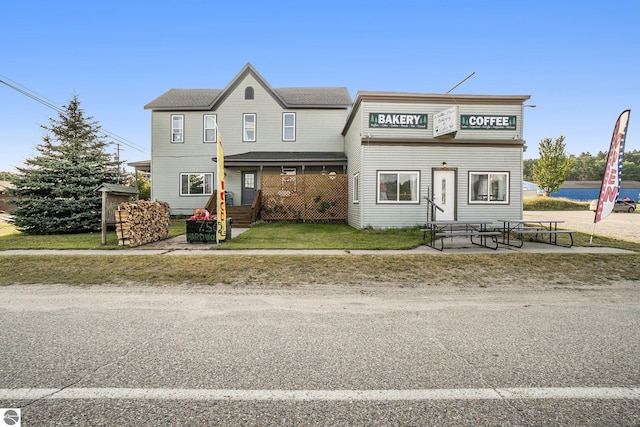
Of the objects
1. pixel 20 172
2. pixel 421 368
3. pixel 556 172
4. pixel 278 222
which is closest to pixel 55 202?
pixel 20 172

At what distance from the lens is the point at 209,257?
28.7 feet

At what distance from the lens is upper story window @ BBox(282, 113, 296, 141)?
77.8 ft

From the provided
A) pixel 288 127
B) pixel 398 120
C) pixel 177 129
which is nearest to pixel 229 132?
pixel 177 129

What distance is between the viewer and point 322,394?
2.67m

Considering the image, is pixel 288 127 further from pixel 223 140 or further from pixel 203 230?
pixel 203 230

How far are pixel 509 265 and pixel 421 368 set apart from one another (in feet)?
19.9

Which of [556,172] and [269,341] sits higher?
[556,172]

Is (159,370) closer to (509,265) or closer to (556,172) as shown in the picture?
(509,265)

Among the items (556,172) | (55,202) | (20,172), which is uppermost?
(556,172)

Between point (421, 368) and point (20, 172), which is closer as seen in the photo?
point (421, 368)

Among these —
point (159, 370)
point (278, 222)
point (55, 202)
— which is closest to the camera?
point (159, 370)

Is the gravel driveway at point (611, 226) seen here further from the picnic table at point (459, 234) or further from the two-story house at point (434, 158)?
A: the picnic table at point (459, 234)

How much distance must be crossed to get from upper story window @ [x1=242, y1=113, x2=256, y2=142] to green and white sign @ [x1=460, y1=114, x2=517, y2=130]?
13600mm

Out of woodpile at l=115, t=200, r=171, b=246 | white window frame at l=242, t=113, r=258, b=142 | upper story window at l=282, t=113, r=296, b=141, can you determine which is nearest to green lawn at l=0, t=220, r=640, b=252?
woodpile at l=115, t=200, r=171, b=246
